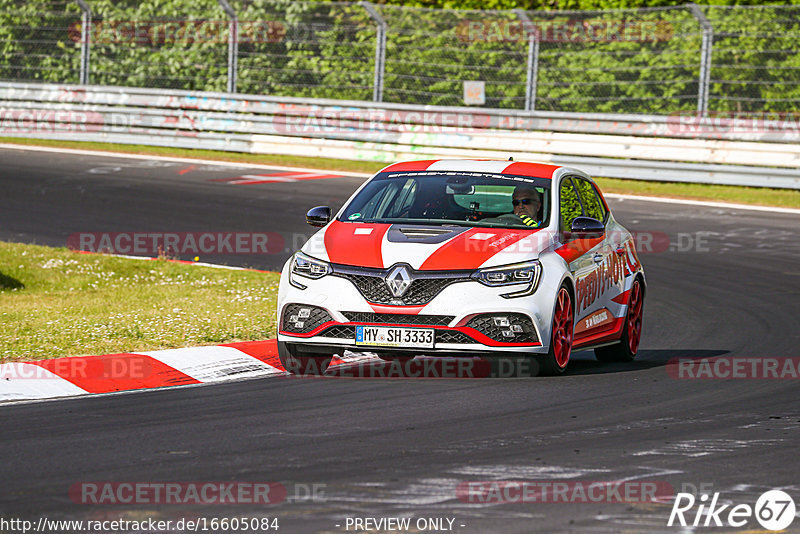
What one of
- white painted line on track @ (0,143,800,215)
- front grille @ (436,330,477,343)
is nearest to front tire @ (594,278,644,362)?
front grille @ (436,330,477,343)

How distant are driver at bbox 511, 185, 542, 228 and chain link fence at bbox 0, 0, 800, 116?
13287 mm

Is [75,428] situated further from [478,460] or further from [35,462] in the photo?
[478,460]

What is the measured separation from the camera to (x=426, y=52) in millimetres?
26156

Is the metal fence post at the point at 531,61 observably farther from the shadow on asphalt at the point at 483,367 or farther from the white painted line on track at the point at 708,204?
the shadow on asphalt at the point at 483,367

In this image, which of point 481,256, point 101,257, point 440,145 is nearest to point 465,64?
point 440,145

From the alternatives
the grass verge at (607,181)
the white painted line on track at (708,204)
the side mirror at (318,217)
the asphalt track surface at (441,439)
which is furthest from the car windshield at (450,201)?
the grass verge at (607,181)

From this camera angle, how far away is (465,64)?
2597cm

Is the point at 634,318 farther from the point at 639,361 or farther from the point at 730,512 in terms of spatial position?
the point at 730,512

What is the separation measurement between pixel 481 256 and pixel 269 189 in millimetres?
13803

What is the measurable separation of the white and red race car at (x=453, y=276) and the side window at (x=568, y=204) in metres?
0.02

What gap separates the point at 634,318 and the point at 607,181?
13.5 metres

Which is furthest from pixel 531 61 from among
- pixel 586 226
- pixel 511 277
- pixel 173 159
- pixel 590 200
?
pixel 511 277

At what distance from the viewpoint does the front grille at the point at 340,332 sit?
9.62 meters

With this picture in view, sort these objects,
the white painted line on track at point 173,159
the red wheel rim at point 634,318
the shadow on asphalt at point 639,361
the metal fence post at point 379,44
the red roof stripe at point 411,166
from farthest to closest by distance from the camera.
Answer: the metal fence post at point 379,44
the white painted line on track at point 173,159
the red wheel rim at point 634,318
the red roof stripe at point 411,166
the shadow on asphalt at point 639,361
